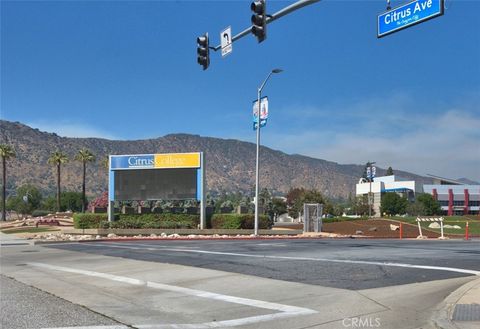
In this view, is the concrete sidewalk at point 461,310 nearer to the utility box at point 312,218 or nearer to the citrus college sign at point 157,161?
the utility box at point 312,218

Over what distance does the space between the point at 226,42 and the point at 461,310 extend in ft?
38.8

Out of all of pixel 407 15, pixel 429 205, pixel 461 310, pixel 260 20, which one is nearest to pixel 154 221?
pixel 260 20

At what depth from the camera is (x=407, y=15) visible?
13.3 meters

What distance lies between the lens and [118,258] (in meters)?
17.7

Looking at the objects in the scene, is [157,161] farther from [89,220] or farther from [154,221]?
[89,220]

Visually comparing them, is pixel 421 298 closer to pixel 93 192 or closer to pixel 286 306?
pixel 286 306

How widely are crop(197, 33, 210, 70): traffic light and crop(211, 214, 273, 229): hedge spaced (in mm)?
22477

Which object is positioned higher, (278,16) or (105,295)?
(278,16)

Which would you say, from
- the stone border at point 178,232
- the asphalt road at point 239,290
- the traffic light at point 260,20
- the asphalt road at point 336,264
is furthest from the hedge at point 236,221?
the traffic light at point 260,20

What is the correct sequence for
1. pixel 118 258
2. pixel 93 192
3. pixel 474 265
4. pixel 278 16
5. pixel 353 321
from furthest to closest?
pixel 93 192, pixel 118 258, pixel 278 16, pixel 474 265, pixel 353 321

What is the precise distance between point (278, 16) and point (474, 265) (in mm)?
8188

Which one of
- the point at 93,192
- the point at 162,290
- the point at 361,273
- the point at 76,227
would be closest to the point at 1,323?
the point at 162,290

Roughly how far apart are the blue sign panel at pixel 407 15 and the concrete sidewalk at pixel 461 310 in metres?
6.20

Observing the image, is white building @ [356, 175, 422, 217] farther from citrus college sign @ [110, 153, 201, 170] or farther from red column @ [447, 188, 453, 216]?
citrus college sign @ [110, 153, 201, 170]
